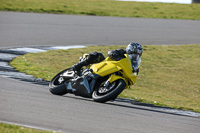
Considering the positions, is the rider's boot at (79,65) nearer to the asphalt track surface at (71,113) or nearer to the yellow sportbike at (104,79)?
the yellow sportbike at (104,79)

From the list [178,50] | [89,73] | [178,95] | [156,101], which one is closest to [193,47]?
[178,50]

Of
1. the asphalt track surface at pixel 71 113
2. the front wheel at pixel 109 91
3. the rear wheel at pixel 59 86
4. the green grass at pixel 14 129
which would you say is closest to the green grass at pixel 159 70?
the asphalt track surface at pixel 71 113

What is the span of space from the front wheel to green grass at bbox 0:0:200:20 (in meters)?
16.4

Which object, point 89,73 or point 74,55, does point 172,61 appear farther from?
point 89,73

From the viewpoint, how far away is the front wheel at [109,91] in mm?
7988

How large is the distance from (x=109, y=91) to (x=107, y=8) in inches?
768

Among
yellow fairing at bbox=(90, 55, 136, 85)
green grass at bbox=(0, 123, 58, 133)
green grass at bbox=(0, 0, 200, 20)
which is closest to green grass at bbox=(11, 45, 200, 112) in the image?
yellow fairing at bbox=(90, 55, 136, 85)

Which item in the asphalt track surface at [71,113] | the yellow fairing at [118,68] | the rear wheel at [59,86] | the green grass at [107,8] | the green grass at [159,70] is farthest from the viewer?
the green grass at [107,8]

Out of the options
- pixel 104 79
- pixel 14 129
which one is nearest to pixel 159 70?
pixel 104 79

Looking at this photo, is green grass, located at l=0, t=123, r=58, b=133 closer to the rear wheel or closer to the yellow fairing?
the yellow fairing

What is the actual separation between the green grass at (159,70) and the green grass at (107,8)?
7.69 metres

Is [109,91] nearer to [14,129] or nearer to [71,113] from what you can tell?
[71,113]

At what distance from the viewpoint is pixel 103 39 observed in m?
19.3

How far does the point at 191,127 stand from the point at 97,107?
1.70 meters
